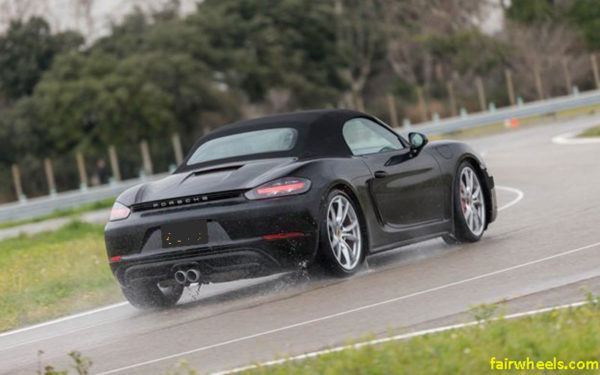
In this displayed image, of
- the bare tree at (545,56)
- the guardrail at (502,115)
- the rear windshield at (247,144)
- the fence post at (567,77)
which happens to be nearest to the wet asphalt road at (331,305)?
the rear windshield at (247,144)

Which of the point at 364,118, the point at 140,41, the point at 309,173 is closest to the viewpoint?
the point at 309,173

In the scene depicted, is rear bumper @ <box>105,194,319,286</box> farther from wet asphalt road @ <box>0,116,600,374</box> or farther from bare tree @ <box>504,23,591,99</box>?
bare tree @ <box>504,23,591,99</box>

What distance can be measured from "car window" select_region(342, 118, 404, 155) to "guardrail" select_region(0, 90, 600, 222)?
21.5 meters

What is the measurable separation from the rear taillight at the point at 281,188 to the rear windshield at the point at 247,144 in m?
0.62

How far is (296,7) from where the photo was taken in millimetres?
63875

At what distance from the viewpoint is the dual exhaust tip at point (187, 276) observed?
8.85m

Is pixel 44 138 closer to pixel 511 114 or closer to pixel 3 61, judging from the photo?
pixel 3 61

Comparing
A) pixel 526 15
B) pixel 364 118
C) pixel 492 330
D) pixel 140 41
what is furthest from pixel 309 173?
pixel 526 15

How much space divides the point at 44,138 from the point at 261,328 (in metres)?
46.4

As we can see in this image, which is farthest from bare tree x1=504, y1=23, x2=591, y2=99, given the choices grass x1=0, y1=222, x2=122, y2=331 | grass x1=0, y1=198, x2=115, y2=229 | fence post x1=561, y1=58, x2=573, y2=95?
grass x1=0, y1=222, x2=122, y2=331

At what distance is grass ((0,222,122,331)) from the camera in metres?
10.6

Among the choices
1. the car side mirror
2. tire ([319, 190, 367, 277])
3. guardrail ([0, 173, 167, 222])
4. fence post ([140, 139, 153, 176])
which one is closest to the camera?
tire ([319, 190, 367, 277])

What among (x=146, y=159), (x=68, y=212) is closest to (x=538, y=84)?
(x=146, y=159)

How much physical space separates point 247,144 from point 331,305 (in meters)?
2.10
